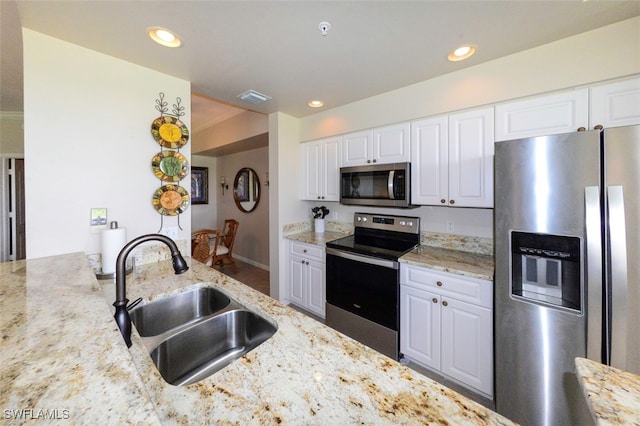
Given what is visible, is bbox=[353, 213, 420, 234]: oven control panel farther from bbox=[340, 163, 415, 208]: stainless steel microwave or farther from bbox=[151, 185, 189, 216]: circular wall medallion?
bbox=[151, 185, 189, 216]: circular wall medallion

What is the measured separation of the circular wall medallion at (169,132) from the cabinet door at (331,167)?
1.47 m

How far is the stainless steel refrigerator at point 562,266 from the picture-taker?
1154 mm

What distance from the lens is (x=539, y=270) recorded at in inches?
56.4

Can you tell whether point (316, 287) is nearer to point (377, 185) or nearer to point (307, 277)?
point (307, 277)

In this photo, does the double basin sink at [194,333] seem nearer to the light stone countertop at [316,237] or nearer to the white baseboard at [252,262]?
the light stone countertop at [316,237]

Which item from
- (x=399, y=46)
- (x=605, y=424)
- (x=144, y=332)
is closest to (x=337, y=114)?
(x=399, y=46)

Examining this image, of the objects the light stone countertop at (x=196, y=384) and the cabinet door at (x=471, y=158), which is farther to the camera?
the cabinet door at (x=471, y=158)

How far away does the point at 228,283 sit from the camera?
142 centimetres

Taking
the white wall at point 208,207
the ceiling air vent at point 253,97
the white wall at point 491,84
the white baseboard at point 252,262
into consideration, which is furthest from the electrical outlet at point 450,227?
the white wall at point 208,207

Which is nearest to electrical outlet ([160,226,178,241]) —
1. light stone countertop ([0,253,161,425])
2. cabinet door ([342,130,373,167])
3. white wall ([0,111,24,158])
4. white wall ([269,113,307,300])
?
light stone countertop ([0,253,161,425])

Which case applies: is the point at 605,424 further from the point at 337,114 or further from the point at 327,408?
Result: the point at 337,114

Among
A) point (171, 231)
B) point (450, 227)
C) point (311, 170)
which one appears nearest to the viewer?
point (171, 231)

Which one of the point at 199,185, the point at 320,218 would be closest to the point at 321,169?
the point at 320,218

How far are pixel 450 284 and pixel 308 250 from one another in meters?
1.48
